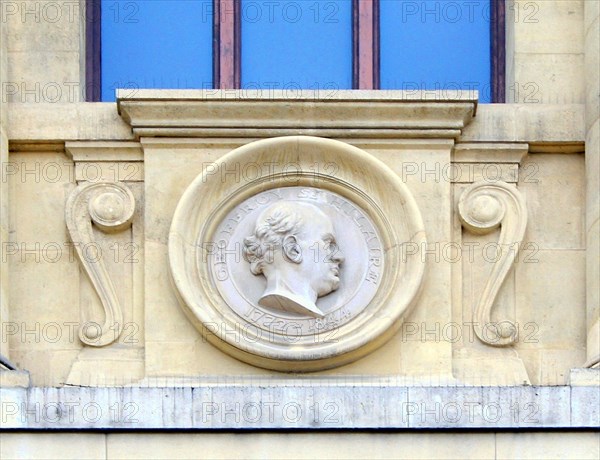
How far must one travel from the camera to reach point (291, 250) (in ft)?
64.6

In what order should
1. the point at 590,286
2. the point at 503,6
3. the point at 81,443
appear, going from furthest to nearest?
the point at 503,6 → the point at 590,286 → the point at 81,443

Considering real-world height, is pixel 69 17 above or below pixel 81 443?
above

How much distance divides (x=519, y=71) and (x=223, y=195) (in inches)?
114

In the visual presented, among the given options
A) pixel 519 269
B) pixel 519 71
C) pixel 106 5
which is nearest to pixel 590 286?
pixel 519 269

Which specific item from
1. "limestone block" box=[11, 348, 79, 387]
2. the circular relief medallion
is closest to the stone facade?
"limestone block" box=[11, 348, 79, 387]

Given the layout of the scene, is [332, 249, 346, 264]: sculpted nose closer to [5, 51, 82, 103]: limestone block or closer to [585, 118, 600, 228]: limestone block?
[585, 118, 600, 228]: limestone block

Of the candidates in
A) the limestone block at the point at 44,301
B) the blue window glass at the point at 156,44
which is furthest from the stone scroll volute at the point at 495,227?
the limestone block at the point at 44,301

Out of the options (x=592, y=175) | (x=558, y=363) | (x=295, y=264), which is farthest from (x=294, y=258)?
(x=592, y=175)

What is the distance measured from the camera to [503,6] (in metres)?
21.1

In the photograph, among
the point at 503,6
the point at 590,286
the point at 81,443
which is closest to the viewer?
the point at 81,443

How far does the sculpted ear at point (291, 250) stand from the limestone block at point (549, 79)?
96.3 inches

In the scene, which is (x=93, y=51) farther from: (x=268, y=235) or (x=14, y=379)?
(x=14, y=379)

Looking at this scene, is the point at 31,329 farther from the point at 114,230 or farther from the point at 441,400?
the point at 441,400

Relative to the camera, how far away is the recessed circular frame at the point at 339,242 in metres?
19.5
